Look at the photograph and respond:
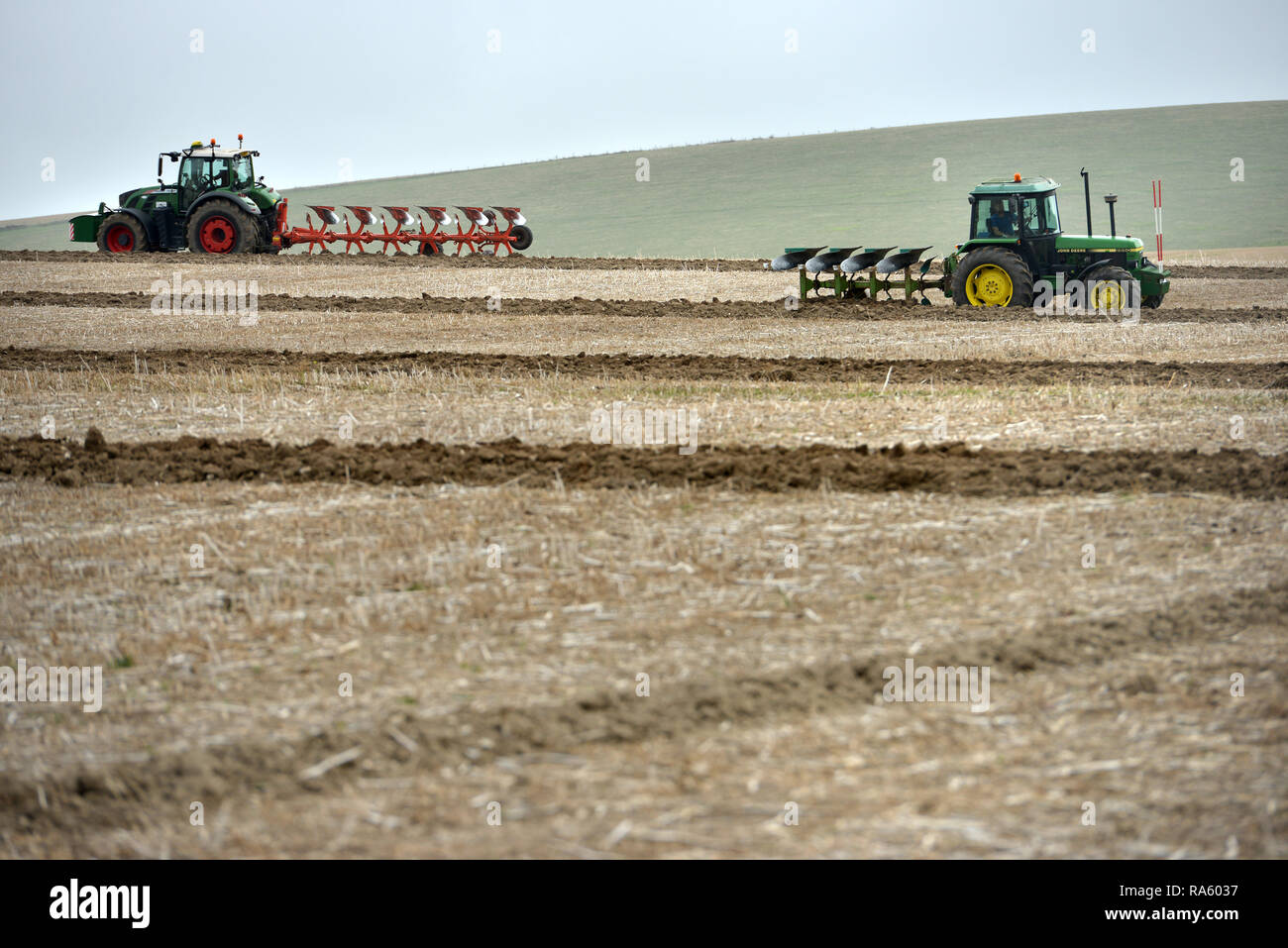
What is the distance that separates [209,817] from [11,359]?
14.1 meters

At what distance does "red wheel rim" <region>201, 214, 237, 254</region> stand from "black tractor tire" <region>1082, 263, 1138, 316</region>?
789 inches

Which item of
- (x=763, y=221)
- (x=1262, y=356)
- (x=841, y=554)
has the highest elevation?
(x=763, y=221)

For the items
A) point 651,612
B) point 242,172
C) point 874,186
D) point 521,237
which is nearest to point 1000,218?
point 651,612

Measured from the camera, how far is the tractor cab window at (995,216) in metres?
19.6

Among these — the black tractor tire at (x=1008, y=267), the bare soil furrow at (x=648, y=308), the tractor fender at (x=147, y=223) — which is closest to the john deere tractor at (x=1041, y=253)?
the black tractor tire at (x=1008, y=267)

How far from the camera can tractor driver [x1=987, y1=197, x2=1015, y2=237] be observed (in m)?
19.6

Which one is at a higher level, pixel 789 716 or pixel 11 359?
pixel 11 359

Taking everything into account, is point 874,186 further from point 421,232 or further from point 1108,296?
point 1108,296

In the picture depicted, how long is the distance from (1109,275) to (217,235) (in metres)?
20.9

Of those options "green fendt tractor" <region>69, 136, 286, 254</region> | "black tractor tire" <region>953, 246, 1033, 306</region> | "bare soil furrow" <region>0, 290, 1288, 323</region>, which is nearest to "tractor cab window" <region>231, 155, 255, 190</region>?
"green fendt tractor" <region>69, 136, 286, 254</region>

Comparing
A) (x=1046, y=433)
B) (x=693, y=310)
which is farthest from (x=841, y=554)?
(x=693, y=310)

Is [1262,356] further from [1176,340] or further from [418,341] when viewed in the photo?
[418,341]

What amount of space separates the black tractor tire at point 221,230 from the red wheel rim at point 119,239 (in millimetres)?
2148

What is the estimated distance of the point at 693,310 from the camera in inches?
870
